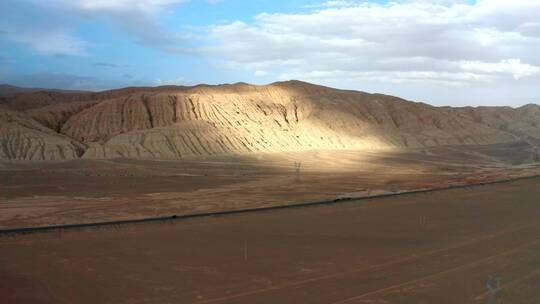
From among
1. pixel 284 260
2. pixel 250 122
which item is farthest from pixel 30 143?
pixel 284 260

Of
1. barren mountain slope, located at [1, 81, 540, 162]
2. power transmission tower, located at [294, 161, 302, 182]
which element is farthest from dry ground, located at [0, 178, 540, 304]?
barren mountain slope, located at [1, 81, 540, 162]

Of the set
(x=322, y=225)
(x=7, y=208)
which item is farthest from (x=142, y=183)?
(x=322, y=225)

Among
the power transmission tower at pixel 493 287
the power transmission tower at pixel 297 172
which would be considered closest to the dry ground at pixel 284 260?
the power transmission tower at pixel 493 287

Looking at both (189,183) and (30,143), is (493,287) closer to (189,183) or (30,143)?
(189,183)

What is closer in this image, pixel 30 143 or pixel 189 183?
pixel 189 183

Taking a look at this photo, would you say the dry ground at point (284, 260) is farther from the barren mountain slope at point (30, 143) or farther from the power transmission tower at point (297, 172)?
the barren mountain slope at point (30, 143)

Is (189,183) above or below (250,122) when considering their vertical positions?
below

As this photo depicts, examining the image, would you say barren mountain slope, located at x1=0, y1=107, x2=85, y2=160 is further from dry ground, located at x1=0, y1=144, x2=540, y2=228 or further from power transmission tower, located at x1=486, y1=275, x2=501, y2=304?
power transmission tower, located at x1=486, y1=275, x2=501, y2=304

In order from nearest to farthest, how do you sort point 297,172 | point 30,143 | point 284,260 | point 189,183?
point 284,260, point 189,183, point 297,172, point 30,143
